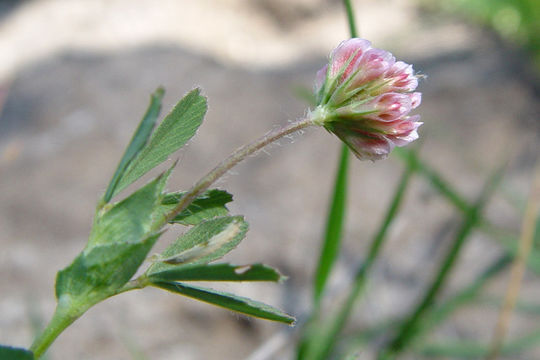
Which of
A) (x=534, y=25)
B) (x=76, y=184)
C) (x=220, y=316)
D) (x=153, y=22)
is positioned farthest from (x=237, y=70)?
(x=220, y=316)

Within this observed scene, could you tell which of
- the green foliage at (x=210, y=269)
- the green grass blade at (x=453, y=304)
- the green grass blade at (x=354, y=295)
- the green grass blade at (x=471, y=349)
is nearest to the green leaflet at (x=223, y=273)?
the green foliage at (x=210, y=269)

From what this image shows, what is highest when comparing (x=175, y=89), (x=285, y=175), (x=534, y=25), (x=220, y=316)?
(x=534, y=25)

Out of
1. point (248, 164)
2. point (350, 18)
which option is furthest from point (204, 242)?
point (248, 164)

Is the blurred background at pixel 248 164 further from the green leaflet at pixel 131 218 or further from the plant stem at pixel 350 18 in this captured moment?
the green leaflet at pixel 131 218

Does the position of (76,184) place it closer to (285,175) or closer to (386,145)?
(285,175)

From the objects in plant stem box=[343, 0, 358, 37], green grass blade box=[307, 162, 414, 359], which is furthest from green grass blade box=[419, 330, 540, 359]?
plant stem box=[343, 0, 358, 37]

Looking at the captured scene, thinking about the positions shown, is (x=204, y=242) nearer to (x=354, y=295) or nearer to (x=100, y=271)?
(x=100, y=271)
